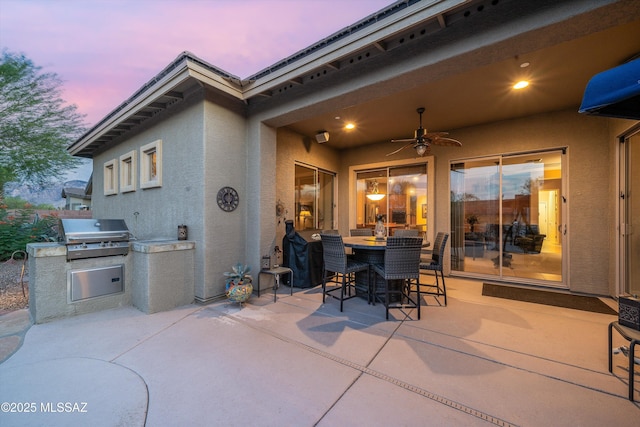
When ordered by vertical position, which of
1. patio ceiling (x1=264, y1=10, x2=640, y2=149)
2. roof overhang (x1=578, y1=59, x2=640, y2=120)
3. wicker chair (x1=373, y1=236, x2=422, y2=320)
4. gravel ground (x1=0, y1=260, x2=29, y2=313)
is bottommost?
gravel ground (x1=0, y1=260, x2=29, y2=313)

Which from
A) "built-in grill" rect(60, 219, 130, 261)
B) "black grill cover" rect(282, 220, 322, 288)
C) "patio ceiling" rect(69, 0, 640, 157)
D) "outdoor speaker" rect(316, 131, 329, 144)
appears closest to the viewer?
"patio ceiling" rect(69, 0, 640, 157)

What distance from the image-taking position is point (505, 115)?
438 cm

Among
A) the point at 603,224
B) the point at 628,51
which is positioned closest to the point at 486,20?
the point at 628,51

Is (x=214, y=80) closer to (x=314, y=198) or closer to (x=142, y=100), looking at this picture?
(x=142, y=100)

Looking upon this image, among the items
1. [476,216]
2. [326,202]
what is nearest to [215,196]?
[326,202]

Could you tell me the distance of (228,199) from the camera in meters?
3.86

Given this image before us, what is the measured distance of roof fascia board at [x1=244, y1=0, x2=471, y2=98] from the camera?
7.15ft

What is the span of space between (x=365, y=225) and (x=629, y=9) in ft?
17.2

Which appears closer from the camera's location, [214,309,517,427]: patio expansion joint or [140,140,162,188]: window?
[214,309,517,427]: patio expansion joint

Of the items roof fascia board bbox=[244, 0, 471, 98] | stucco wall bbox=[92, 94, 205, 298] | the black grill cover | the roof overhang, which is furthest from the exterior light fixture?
the roof overhang

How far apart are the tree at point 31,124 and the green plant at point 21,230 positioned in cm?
283

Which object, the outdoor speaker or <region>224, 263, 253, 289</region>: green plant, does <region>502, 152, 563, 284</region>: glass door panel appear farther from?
<region>224, 263, 253, 289</region>: green plant

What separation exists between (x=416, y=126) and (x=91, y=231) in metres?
5.75

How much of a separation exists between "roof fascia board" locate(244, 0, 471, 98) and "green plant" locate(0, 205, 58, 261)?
6.57m
